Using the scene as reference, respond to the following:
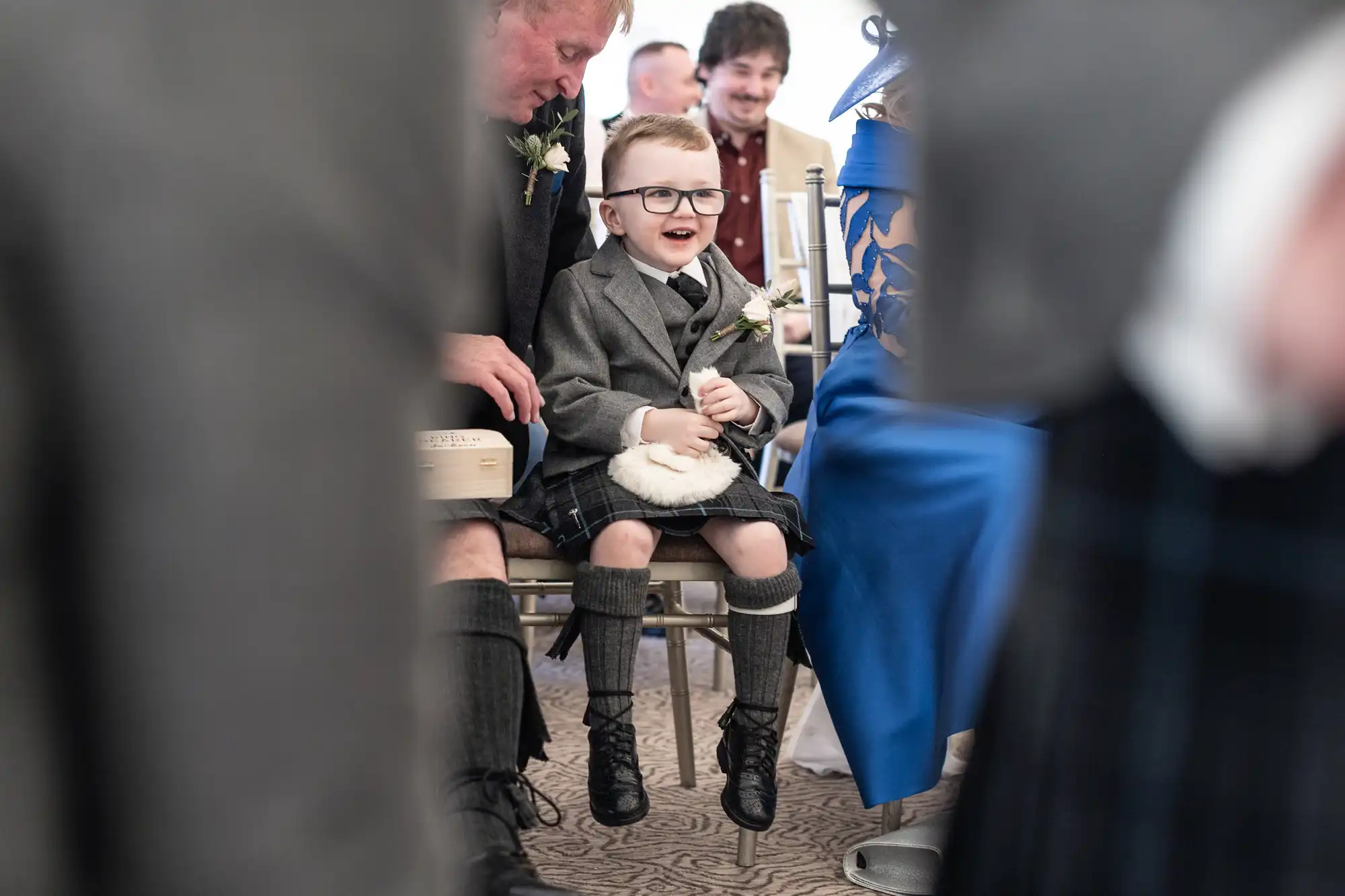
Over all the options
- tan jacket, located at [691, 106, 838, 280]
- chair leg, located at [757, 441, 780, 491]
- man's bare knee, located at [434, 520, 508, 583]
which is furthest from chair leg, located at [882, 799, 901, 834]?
tan jacket, located at [691, 106, 838, 280]

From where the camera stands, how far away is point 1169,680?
1.71ft

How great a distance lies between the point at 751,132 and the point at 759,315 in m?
1.78

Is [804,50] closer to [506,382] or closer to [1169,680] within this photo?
[506,382]

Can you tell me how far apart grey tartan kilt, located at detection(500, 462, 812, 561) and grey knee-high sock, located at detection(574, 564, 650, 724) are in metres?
0.07

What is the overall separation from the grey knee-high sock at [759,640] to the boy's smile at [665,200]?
0.54 m

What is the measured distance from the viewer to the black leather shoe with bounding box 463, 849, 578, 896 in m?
1.35

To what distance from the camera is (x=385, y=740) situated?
0.38 m

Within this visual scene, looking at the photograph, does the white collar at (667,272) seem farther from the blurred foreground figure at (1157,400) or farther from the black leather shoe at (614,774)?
the blurred foreground figure at (1157,400)

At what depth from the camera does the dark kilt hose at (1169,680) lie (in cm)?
50

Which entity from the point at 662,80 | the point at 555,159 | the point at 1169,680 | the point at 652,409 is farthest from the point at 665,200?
the point at 662,80

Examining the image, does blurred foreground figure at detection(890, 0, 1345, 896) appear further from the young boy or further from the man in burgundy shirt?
the man in burgundy shirt

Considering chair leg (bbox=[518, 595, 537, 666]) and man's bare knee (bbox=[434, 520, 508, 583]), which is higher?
man's bare knee (bbox=[434, 520, 508, 583])

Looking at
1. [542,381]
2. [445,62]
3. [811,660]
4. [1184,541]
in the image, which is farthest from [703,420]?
[445,62]

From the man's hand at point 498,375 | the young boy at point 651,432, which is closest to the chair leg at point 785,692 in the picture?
the young boy at point 651,432
